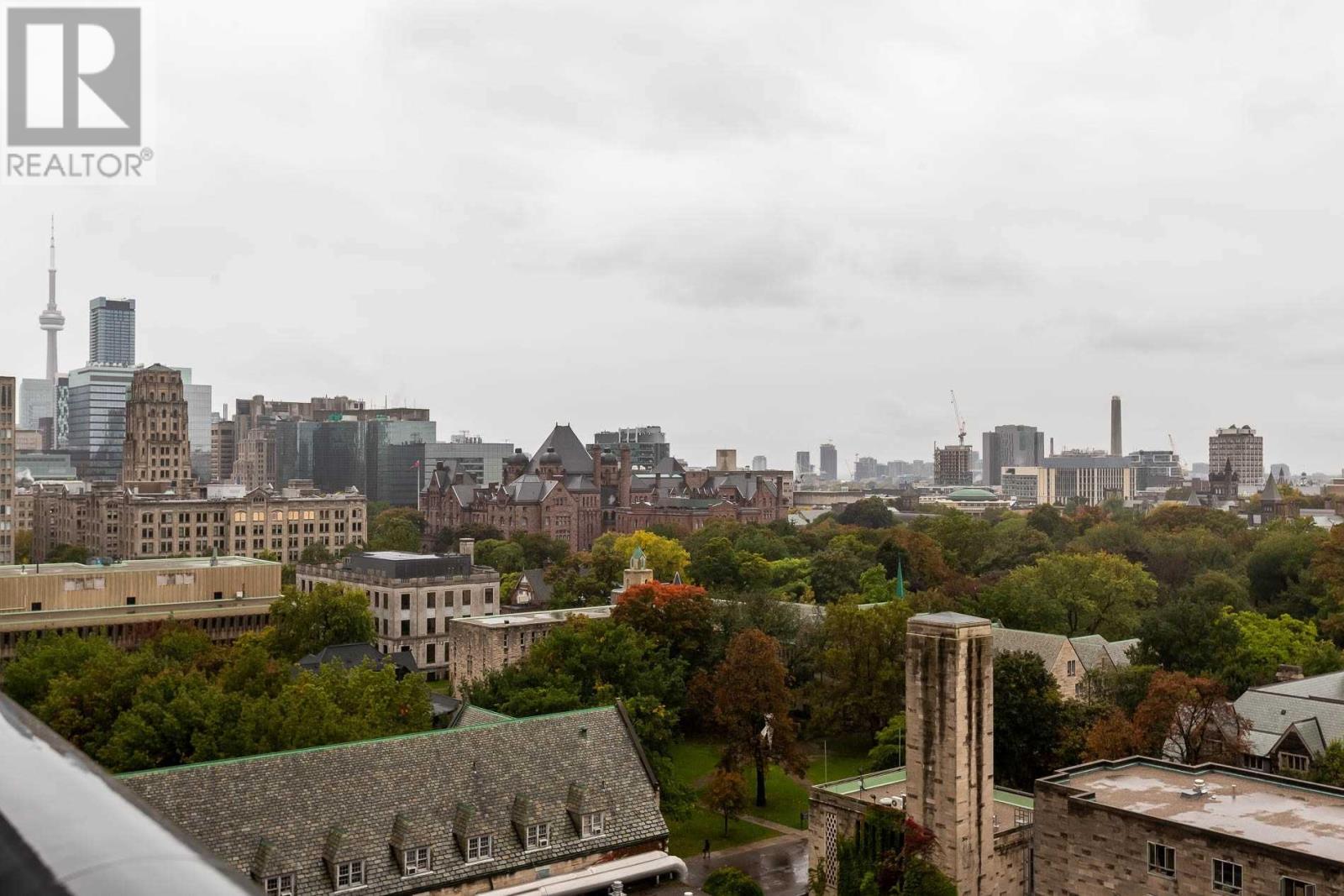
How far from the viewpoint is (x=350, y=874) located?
30094 mm

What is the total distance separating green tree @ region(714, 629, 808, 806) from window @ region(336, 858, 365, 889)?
957 inches

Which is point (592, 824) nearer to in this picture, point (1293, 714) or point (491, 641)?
point (1293, 714)

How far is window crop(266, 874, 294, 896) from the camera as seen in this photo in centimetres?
2862

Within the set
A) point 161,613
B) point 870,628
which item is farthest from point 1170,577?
point 161,613

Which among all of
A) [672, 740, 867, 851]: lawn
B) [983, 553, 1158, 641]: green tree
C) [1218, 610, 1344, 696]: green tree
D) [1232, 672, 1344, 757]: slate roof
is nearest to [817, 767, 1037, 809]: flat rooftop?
[672, 740, 867, 851]: lawn

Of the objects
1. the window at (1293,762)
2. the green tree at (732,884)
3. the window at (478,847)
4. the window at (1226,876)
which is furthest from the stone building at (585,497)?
the window at (1226,876)

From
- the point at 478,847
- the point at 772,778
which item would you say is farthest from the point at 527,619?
the point at 478,847

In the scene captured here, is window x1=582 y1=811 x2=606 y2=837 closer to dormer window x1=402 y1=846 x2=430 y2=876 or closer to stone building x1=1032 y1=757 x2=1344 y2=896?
dormer window x1=402 y1=846 x2=430 y2=876

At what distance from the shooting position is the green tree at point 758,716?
52.8 metres

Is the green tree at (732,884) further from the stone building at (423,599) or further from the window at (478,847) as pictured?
the stone building at (423,599)

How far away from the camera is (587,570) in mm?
106500

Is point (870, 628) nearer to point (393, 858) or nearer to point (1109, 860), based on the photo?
point (1109, 860)

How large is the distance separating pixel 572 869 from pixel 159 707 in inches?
670

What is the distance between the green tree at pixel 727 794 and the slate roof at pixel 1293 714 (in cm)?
2086
